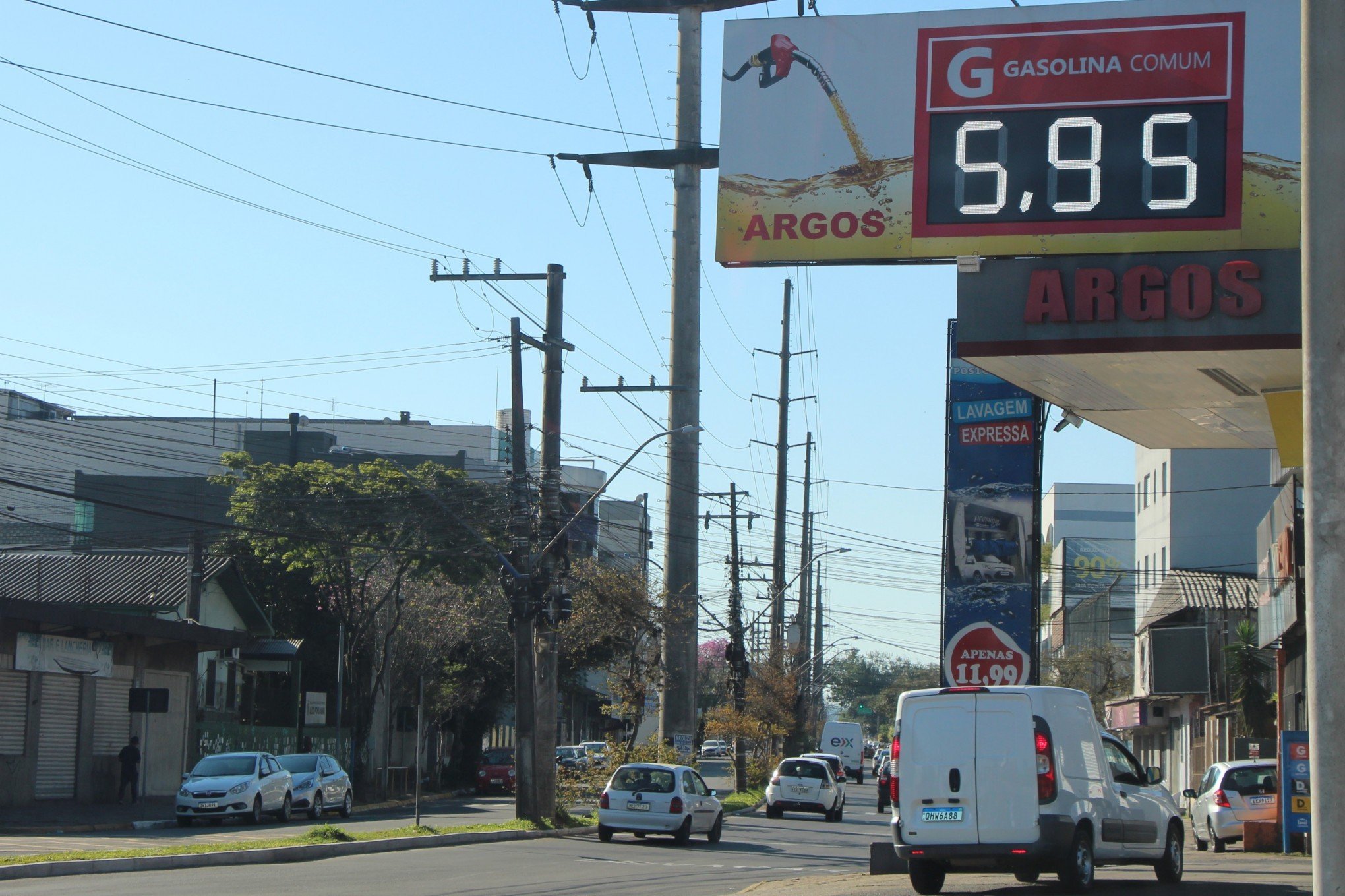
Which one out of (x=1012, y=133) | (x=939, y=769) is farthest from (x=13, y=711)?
(x=1012, y=133)

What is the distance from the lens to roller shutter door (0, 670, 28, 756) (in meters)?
33.8

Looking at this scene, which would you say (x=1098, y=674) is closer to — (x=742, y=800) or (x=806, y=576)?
(x=806, y=576)

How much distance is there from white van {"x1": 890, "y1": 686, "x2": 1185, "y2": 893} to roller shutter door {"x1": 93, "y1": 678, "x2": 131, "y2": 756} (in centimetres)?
2791

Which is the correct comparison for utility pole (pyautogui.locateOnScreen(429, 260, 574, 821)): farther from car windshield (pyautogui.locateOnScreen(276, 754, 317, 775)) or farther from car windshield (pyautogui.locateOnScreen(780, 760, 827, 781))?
car windshield (pyautogui.locateOnScreen(780, 760, 827, 781))

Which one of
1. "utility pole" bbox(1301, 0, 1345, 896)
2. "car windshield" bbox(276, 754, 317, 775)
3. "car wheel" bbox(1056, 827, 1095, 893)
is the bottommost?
"car windshield" bbox(276, 754, 317, 775)

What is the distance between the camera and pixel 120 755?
36.6m

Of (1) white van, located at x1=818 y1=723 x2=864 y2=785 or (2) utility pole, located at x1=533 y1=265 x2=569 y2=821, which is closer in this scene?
(2) utility pole, located at x1=533 y1=265 x2=569 y2=821

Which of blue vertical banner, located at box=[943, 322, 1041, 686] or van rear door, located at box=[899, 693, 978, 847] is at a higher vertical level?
blue vertical banner, located at box=[943, 322, 1041, 686]

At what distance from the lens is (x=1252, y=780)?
2703cm

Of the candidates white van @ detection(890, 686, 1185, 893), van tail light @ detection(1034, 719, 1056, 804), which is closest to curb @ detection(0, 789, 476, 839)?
white van @ detection(890, 686, 1185, 893)

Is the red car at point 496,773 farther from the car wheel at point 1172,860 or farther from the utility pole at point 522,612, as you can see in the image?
the car wheel at point 1172,860

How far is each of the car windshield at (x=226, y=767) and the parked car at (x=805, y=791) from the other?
45.2 ft

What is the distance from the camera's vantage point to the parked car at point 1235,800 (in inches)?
1032

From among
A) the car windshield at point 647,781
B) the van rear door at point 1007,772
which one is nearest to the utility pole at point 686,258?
the car windshield at point 647,781
